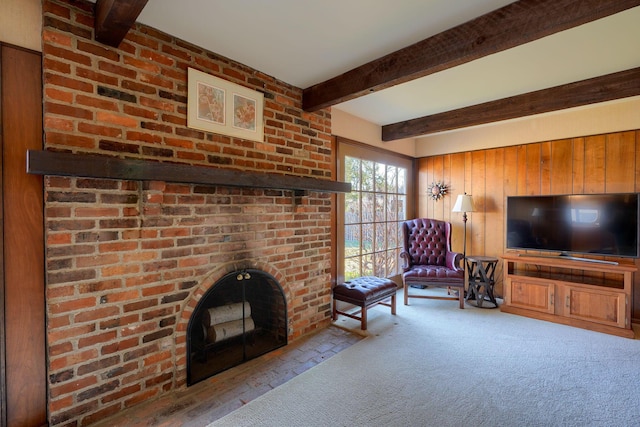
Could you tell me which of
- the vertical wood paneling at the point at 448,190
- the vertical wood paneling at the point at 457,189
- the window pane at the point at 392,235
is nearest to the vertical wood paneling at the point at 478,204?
the vertical wood paneling at the point at 457,189

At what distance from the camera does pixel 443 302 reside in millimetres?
3896

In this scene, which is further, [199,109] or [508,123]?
[508,123]

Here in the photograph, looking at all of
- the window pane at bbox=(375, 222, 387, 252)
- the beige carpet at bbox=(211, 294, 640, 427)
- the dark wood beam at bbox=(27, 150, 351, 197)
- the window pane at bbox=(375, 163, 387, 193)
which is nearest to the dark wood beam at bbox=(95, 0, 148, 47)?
the dark wood beam at bbox=(27, 150, 351, 197)

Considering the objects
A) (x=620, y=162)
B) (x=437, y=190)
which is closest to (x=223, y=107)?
(x=437, y=190)

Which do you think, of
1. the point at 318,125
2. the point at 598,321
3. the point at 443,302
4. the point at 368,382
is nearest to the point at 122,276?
the point at 368,382

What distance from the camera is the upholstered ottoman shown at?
2920 millimetres

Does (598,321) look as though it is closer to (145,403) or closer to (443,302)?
(443,302)

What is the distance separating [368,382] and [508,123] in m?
3.85

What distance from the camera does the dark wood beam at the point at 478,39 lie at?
4.96ft

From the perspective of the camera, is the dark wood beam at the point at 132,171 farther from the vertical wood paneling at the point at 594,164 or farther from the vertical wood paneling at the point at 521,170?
the vertical wood paneling at the point at 594,164

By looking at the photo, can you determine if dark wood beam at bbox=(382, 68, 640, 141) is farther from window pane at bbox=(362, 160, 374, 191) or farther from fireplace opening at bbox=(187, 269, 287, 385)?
fireplace opening at bbox=(187, 269, 287, 385)

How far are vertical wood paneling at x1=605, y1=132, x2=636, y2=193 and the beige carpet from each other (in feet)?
5.53

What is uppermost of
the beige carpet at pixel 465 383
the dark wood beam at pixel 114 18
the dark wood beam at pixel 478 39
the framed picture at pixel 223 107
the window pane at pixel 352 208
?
the dark wood beam at pixel 478 39

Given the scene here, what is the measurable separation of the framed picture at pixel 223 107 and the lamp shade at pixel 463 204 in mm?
3076
